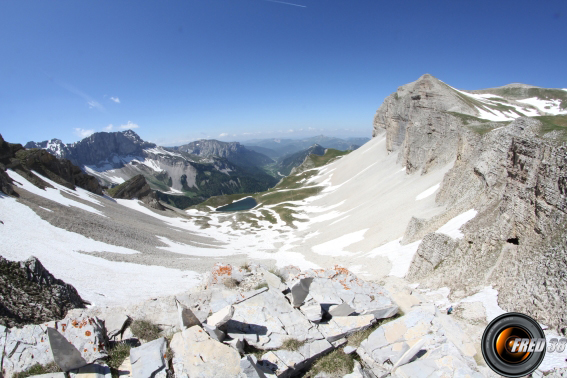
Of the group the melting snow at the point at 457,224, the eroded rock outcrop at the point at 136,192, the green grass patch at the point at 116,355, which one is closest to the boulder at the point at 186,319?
the green grass patch at the point at 116,355

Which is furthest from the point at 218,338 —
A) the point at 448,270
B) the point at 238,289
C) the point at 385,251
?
the point at 385,251

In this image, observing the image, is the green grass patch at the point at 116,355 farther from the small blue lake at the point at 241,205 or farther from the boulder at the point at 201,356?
the small blue lake at the point at 241,205

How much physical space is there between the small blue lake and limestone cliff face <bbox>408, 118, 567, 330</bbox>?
382 feet

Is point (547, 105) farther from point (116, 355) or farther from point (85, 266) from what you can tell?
point (85, 266)

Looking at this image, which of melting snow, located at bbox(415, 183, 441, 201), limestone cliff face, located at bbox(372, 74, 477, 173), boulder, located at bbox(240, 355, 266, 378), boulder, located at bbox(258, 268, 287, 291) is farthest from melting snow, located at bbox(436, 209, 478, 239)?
limestone cliff face, located at bbox(372, 74, 477, 173)

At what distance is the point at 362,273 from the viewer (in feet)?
86.0

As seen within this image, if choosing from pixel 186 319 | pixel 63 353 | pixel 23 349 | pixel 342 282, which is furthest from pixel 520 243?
pixel 23 349

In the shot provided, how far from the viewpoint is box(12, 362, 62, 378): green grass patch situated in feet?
21.6

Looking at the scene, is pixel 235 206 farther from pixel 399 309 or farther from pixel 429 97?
pixel 399 309

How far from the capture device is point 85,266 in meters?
22.7

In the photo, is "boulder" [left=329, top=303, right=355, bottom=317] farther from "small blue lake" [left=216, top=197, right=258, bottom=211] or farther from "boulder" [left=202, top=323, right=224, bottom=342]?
"small blue lake" [left=216, top=197, right=258, bottom=211]

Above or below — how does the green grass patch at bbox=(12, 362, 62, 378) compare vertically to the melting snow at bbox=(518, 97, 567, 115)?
below

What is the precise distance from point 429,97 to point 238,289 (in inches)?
3306

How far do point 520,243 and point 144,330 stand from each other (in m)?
20.4
